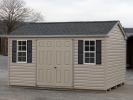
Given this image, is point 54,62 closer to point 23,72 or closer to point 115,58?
point 23,72

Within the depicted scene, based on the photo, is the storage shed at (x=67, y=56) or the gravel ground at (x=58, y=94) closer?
the gravel ground at (x=58, y=94)

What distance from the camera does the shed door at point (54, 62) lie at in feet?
60.0

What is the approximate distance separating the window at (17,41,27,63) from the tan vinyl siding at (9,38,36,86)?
228mm

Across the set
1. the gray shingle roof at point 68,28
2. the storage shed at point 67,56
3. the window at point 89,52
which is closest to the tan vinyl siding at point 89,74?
the storage shed at point 67,56

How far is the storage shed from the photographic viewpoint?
1786 cm

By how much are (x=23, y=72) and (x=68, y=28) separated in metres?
Result: 2.80

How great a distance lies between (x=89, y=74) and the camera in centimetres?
1791

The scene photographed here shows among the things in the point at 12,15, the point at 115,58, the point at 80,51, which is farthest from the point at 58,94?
the point at 12,15

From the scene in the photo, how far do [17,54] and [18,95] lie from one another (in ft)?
9.71

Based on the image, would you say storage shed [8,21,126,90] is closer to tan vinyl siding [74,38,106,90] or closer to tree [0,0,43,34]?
tan vinyl siding [74,38,106,90]

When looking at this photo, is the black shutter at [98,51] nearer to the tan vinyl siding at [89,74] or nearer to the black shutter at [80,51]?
the tan vinyl siding at [89,74]

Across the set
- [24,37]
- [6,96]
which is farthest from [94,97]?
[24,37]

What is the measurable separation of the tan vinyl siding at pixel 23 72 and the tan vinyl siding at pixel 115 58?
129 inches

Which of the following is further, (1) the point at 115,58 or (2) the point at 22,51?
(1) the point at 115,58
